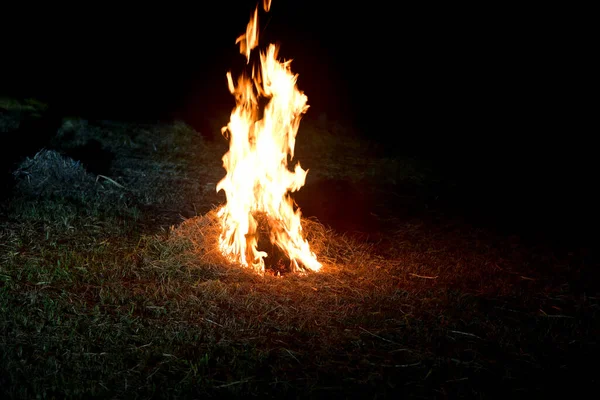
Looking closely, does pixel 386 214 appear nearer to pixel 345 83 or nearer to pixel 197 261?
pixel 197 261

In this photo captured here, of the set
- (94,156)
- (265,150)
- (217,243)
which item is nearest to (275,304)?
(217,243)

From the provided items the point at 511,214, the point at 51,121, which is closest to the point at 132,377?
the point at 511,214

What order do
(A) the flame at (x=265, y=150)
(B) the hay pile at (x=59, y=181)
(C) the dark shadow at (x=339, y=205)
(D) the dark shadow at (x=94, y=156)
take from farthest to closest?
(D) the dark shadow at (x=94, y=156)
(B) the hay pile at (x=59, y=181)
(C) the dark shadow at (x=339, y=205)
(A) the flame at (x=265, y=150)

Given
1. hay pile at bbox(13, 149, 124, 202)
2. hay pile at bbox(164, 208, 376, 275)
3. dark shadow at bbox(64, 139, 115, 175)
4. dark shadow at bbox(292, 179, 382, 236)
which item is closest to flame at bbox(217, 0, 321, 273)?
Result: hay pile at bbox(164, 208, 376, 275)

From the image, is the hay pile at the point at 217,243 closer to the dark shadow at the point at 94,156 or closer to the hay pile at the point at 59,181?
the hay pile at the point at 59,181

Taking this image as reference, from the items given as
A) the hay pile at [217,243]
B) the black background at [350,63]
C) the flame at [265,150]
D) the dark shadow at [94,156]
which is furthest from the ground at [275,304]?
the black background at [350,63]

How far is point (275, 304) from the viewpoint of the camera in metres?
4.76

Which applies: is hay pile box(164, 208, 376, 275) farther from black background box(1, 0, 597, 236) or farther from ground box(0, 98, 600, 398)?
black background box(1, 0, 597, 236)

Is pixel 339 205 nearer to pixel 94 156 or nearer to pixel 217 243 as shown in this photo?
pixel 217 243

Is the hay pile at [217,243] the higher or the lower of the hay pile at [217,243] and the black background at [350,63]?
the lower

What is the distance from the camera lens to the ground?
3.72 m

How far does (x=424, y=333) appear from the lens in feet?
14.4

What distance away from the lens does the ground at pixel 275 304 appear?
3.72 m

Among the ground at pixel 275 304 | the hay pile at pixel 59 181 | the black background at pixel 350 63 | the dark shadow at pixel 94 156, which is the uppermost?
the black background at pixel 350 63
